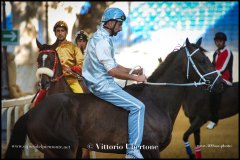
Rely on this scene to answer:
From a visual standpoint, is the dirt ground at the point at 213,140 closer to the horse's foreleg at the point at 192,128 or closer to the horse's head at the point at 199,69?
the horse's foreleg at the point at 192,128

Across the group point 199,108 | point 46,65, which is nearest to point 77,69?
point 46,65

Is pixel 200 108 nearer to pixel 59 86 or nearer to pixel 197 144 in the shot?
pixel 197 144

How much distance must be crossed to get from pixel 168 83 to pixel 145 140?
606mm

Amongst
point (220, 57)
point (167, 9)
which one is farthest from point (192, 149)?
point (167, 9)

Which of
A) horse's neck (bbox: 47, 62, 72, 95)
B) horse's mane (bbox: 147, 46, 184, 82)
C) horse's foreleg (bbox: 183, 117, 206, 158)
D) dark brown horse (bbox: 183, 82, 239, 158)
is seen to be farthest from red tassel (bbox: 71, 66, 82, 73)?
horse's foreleg (bbox: 183, 117, 206, 158)

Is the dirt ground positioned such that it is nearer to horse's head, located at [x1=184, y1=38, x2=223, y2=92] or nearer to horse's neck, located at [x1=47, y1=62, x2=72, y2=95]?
horse's head, located at [x1=184, y1=38, x2=223, y2=92]

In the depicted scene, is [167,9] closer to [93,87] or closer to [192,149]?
[192,149]

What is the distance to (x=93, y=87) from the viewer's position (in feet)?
18.8

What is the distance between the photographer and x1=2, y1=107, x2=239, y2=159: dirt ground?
7.26m

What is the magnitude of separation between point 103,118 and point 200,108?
233cm

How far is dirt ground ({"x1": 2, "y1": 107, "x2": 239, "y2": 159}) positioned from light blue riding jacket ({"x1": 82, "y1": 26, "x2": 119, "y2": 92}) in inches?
74.4

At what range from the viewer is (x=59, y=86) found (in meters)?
6.42

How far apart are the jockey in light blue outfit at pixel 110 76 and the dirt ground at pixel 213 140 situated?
166 cm

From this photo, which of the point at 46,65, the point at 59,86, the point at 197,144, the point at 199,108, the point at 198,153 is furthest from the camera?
the point at 199,108
